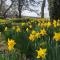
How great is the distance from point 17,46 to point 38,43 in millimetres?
527

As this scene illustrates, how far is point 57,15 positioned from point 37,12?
20.7m

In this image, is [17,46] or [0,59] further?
[17,46]

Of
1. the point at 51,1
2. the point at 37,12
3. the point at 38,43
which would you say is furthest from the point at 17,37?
the point at 37,12

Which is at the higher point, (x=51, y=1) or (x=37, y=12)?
Answer: (x=51, y=1)

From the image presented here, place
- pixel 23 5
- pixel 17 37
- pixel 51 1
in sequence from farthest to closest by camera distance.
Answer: pixel 23 5 < pixel 51 1 < pixel 17 37

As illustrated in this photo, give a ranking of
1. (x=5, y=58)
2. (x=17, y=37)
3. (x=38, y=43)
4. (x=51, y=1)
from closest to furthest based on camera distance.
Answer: (x=5, y=58)
(x=38, y=43)
(x=17, y=37)
(x=51, y=1)

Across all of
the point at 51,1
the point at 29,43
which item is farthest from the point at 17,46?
the point at 51,1

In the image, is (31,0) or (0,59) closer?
(0,59)

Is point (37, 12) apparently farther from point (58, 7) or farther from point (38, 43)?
point (38, 43)

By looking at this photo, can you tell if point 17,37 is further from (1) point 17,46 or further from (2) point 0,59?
(2) point 0,59

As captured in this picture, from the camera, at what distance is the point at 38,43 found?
4.06 meters

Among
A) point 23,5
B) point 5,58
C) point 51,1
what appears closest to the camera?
point 5,58

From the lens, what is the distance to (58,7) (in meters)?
9.45

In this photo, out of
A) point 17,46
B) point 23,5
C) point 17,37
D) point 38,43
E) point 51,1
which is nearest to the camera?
point 38,43
